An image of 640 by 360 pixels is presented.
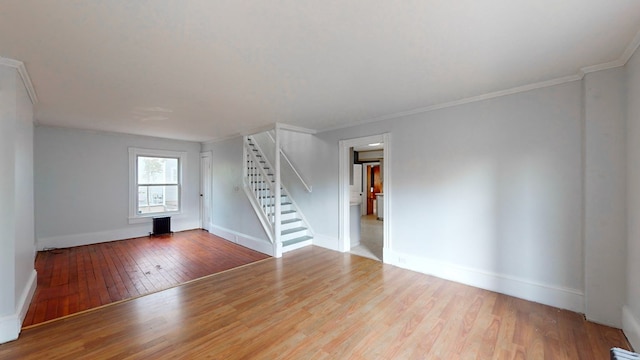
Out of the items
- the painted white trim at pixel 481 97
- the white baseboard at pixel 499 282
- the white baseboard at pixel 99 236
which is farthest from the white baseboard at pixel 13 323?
the painted white trim at pixel 481 97

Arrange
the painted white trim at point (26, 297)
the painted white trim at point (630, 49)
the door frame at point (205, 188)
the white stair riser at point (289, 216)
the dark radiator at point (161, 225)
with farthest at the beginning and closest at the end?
the door frame at point (205, 188), the dark radiator at point (161, 225), the white stair riser at point (289, 216), the painted white trim at point (26, 297), the painted white trim at point (630, 49)

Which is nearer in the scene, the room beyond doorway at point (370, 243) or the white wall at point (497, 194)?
the white wall at point (497, 194)

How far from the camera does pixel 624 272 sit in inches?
89.9

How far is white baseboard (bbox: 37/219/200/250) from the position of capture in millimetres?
4966

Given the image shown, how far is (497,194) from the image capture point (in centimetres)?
308

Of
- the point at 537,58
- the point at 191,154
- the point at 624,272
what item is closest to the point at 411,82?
the point at 537,58

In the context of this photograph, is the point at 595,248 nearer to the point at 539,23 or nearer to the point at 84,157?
the point at 539,23

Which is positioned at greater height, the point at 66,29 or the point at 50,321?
the point at 66,29

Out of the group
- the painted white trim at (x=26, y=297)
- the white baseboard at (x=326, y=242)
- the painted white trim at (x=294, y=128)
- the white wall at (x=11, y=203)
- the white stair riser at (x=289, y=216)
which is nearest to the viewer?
the white wall at (x=11, y=203)

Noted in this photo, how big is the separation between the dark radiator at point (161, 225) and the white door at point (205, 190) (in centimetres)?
83

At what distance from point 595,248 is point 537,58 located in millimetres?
1877

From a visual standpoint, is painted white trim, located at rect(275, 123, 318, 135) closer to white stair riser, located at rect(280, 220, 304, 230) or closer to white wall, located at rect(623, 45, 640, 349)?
white stair riser, located at rect(280, 220, 304, 230)

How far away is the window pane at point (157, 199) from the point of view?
6.23 m

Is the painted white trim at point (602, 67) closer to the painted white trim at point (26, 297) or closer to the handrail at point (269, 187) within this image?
the handrail at point (269, 187)
